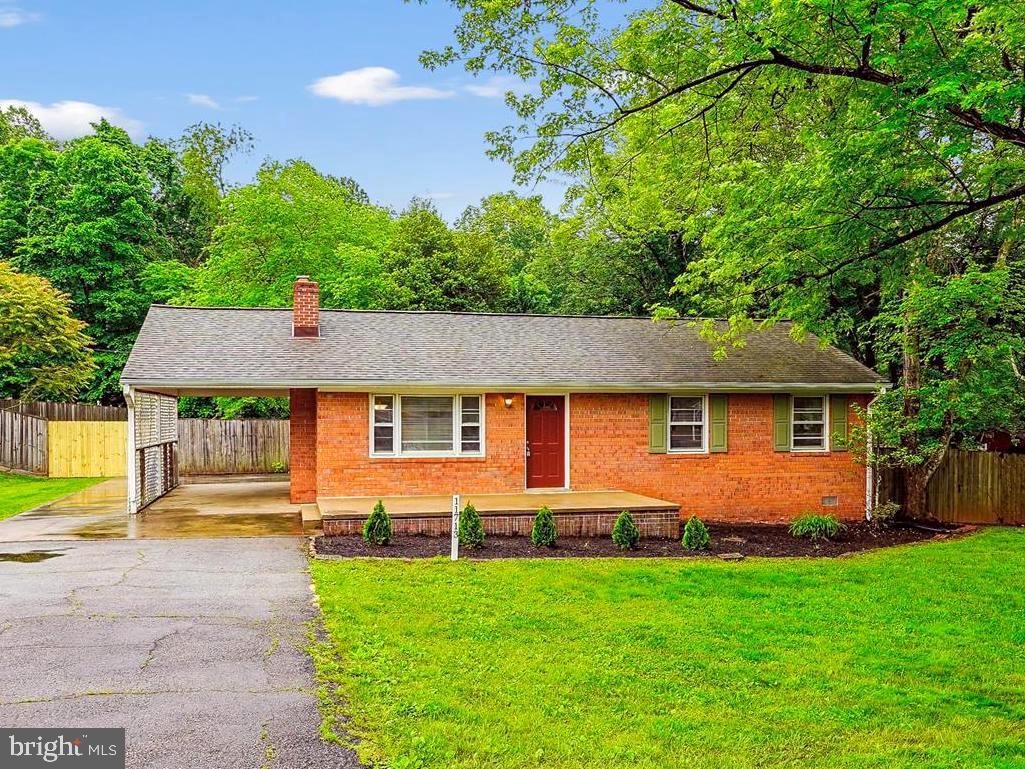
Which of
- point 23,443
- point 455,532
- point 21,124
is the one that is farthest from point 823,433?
point 21,124

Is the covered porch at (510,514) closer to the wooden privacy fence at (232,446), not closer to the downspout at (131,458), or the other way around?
the downspout at (131,458)

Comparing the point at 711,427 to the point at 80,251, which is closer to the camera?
the point at 711,427

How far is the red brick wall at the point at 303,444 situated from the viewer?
15.5 meters

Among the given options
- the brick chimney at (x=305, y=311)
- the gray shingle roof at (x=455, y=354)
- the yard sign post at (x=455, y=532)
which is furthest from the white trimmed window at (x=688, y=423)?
the brick chimney at (x=305, y=311)

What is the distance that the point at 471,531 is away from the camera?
1130 cm

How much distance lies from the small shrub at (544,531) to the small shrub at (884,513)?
282 inches

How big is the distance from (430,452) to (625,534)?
4.43 meters

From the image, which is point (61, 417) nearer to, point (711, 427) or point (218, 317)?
point (218, 317)

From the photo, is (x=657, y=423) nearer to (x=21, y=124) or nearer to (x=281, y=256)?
(x=281, y=256)

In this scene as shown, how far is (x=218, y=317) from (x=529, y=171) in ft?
28.5

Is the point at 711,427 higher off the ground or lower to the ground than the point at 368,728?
higher

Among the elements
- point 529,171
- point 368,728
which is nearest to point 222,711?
point 368,728

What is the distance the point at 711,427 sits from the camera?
1544 centimetres

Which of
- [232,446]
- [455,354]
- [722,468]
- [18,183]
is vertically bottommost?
[232,446]
